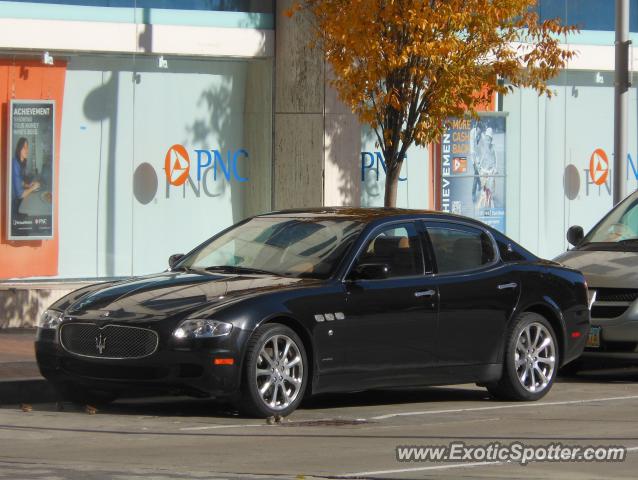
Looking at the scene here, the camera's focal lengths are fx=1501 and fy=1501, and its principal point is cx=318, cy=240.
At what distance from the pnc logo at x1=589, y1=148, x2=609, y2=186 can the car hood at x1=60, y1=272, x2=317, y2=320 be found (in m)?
12.8

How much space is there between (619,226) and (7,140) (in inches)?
284

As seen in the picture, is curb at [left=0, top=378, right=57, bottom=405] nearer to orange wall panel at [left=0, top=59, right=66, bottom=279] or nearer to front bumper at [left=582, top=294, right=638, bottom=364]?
front bumper at [left=582, top=294, right=638, bottom=364]

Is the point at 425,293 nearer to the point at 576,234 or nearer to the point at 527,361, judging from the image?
the point at 527,361

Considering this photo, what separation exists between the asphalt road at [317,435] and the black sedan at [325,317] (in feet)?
0.92

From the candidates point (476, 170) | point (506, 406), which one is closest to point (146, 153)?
point (476, 170)

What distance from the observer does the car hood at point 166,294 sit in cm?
1045

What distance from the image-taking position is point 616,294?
1366cm

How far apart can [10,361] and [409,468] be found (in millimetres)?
6125

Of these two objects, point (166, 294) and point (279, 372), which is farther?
point (166, 294)

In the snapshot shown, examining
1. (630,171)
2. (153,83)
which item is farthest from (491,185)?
(153,83)

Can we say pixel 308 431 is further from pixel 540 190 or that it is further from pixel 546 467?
pixel 540 190

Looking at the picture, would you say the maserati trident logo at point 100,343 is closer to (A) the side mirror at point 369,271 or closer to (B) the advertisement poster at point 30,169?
(A) the side mirror at point 369,271

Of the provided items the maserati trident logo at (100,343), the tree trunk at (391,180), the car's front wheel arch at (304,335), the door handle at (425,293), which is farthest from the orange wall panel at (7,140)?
the car's front wheel arch at (304,335)

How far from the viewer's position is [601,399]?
1228 cm
